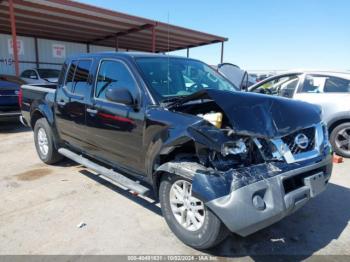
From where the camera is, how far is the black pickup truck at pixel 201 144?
2.50 metres

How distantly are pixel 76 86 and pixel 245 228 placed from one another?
3293 millimetres

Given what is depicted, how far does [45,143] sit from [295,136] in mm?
4437

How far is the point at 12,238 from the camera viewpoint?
3.17 metres

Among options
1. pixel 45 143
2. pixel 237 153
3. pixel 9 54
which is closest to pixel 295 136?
pixel 237 153

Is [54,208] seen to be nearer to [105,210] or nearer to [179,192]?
[105,210]

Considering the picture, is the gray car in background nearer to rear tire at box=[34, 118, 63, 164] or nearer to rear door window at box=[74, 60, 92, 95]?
rear door window at box=[74, 60, 92, 95]

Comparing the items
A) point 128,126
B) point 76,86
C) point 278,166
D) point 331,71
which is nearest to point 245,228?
point 278,166

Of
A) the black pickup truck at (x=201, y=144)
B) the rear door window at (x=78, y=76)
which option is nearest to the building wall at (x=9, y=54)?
the rear door window at (x=78, y=76)

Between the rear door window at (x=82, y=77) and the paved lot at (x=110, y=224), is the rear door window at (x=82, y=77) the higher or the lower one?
the higher one

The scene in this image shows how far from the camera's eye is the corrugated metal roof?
1241 cm

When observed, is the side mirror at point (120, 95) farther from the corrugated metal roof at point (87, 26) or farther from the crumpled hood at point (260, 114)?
the corrugated metal roof at point (87, 26)

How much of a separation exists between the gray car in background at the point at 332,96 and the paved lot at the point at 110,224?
1.58 m

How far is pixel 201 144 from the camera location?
8.70 feet

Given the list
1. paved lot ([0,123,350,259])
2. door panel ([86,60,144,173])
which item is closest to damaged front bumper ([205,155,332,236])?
paved lot ([0,123,350,259])
